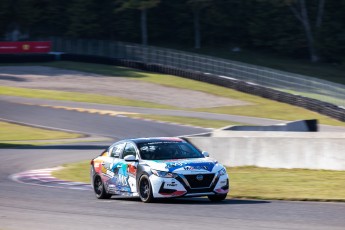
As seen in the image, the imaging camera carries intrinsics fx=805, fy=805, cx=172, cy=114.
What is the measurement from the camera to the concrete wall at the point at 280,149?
20359 mm

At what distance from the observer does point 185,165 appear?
15516 mm

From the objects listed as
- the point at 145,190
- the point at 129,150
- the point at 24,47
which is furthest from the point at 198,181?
the point at 24,47

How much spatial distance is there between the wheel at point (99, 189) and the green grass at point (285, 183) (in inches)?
108

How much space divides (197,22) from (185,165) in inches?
2530

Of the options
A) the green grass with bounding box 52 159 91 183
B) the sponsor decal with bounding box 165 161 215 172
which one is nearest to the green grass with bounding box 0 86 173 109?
the green grass with bounding box 52 159 91 183

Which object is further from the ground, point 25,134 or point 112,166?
point 112,166

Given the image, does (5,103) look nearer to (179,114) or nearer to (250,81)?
(179,114)

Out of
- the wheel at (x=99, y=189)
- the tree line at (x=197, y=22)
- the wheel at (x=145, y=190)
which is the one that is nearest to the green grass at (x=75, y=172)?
the wheel at (x=99, y=189)

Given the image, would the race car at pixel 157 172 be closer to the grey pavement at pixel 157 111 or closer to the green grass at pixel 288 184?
the green grass at pixel 288 184

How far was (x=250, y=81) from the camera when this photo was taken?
57250 millimetres

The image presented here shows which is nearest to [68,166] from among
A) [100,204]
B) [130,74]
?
[100,204]

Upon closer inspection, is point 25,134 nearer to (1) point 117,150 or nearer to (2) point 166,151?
(1) point 117,150

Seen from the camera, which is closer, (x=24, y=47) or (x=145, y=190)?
(x=145, y=190)

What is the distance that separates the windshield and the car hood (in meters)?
0.45
